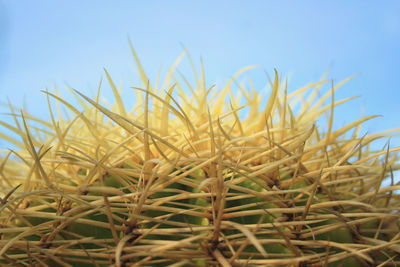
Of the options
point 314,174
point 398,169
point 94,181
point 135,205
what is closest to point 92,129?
point 94,181

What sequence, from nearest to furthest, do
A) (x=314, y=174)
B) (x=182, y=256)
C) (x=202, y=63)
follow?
1. (x=182, y=256)
2. (x=314, y=174)
3. (x=202, y=63)

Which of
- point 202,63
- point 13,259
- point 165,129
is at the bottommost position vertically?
point 13,259

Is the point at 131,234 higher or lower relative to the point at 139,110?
lower

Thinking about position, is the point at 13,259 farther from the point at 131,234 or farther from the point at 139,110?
the point at 139,110

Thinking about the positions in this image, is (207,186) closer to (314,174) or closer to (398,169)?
(314,174)

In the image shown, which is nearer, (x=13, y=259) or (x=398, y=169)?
(x=13, y=259)

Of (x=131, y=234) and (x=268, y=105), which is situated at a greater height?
(x=268, y=105)

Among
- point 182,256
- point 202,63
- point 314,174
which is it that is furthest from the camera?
point 202,63

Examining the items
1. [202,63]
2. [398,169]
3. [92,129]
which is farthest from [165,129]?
[398,169]

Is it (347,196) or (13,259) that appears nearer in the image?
(13,259)
